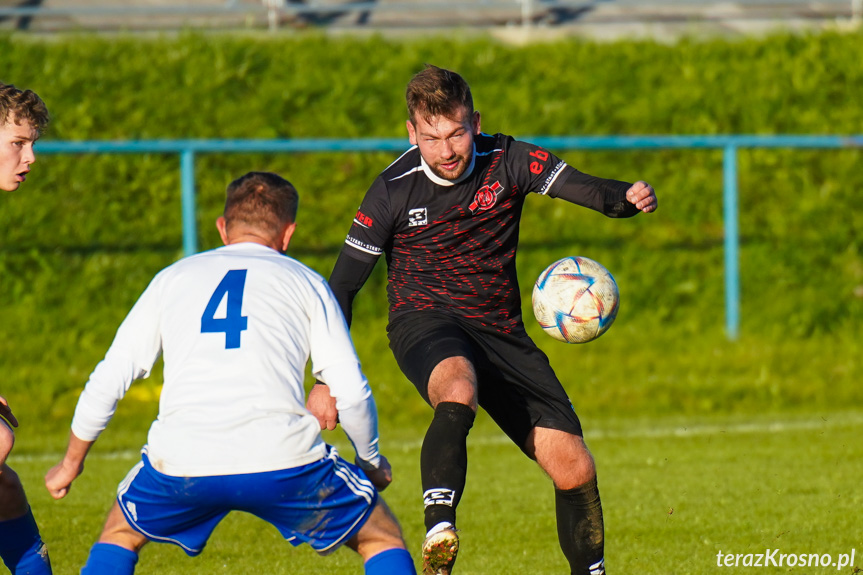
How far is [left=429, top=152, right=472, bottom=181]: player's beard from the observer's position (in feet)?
16.4

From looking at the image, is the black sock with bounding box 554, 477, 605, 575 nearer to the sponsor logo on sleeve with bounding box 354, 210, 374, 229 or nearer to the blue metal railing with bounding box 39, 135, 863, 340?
→ the sponsor logo on sleeve with bounding box 354, 210, 374, 229

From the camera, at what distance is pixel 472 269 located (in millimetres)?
5145

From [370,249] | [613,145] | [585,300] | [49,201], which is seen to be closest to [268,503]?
[370,249]

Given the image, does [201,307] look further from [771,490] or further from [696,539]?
[771,490]

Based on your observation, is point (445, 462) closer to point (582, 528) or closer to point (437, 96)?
point (582, 528)

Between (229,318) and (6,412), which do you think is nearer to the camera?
(229,318)

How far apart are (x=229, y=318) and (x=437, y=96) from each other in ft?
5.40

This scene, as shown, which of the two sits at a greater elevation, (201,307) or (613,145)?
(613,145)

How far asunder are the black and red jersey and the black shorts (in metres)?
0.09

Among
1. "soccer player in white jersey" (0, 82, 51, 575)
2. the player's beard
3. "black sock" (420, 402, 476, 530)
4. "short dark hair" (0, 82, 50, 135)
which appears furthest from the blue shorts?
the player's beard

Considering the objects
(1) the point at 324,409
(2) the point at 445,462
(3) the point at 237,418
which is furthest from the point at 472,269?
(3) the point at 237,418

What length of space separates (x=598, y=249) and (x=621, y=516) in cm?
613

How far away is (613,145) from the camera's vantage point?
1110 cm

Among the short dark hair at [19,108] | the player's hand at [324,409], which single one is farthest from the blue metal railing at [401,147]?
the player's hand at [324,409]
